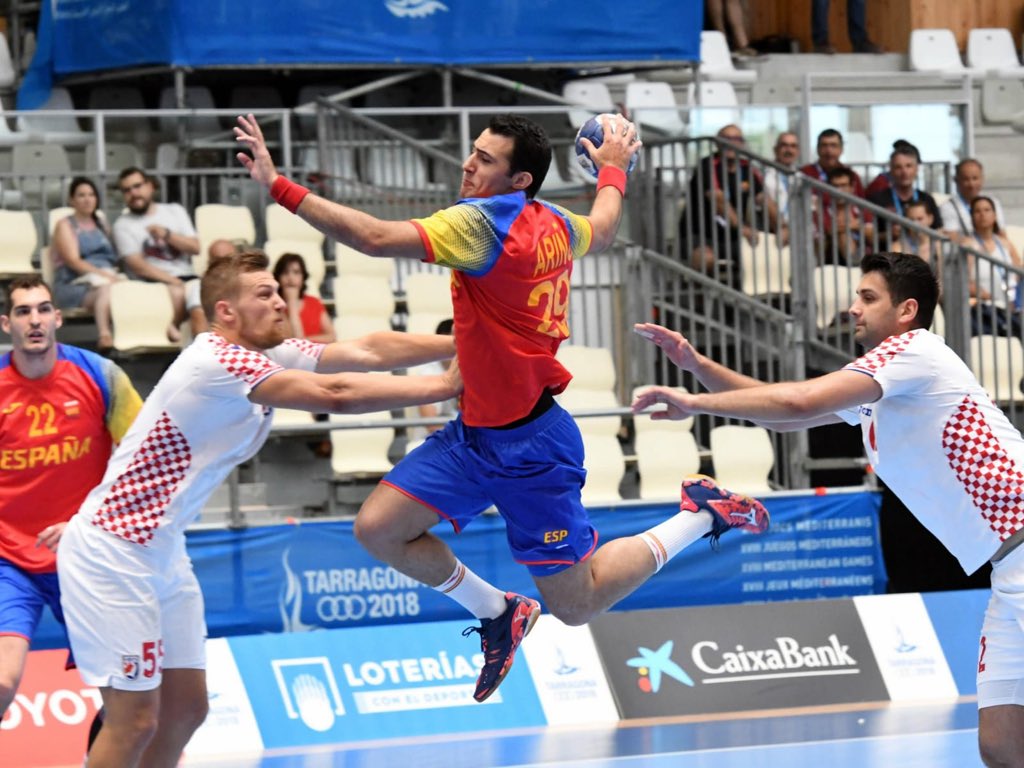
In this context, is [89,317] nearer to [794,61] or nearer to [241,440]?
[241,440]

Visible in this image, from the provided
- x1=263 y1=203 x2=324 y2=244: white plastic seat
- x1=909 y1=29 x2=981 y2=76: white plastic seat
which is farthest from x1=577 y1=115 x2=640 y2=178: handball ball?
x1=909 y1=29 x2=981 y2=76: white plastic seat

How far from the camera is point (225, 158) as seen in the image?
14.0 metres

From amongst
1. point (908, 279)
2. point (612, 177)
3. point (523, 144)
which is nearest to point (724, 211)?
point (612, 177)

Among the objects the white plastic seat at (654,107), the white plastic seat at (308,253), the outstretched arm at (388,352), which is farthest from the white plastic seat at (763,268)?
the outstretched arm at (388,352)

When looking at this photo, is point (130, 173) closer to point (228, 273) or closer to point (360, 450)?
point (360, 450)

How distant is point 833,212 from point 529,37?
10.3 ft

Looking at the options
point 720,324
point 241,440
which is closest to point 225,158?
point 720,324

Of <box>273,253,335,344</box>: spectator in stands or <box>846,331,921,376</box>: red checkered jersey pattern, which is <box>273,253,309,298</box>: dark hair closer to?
<box>273,253,335,344</box>: spectator in stands

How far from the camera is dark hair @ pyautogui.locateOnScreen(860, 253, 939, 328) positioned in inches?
229

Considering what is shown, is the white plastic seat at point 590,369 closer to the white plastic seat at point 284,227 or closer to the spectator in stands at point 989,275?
the white plastic seat at point 284,227

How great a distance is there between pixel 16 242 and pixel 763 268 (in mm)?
5244

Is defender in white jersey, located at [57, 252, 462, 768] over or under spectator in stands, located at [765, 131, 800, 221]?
under

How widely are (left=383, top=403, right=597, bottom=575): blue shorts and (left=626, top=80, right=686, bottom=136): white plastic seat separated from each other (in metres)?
7.01

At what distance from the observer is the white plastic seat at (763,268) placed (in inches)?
500
